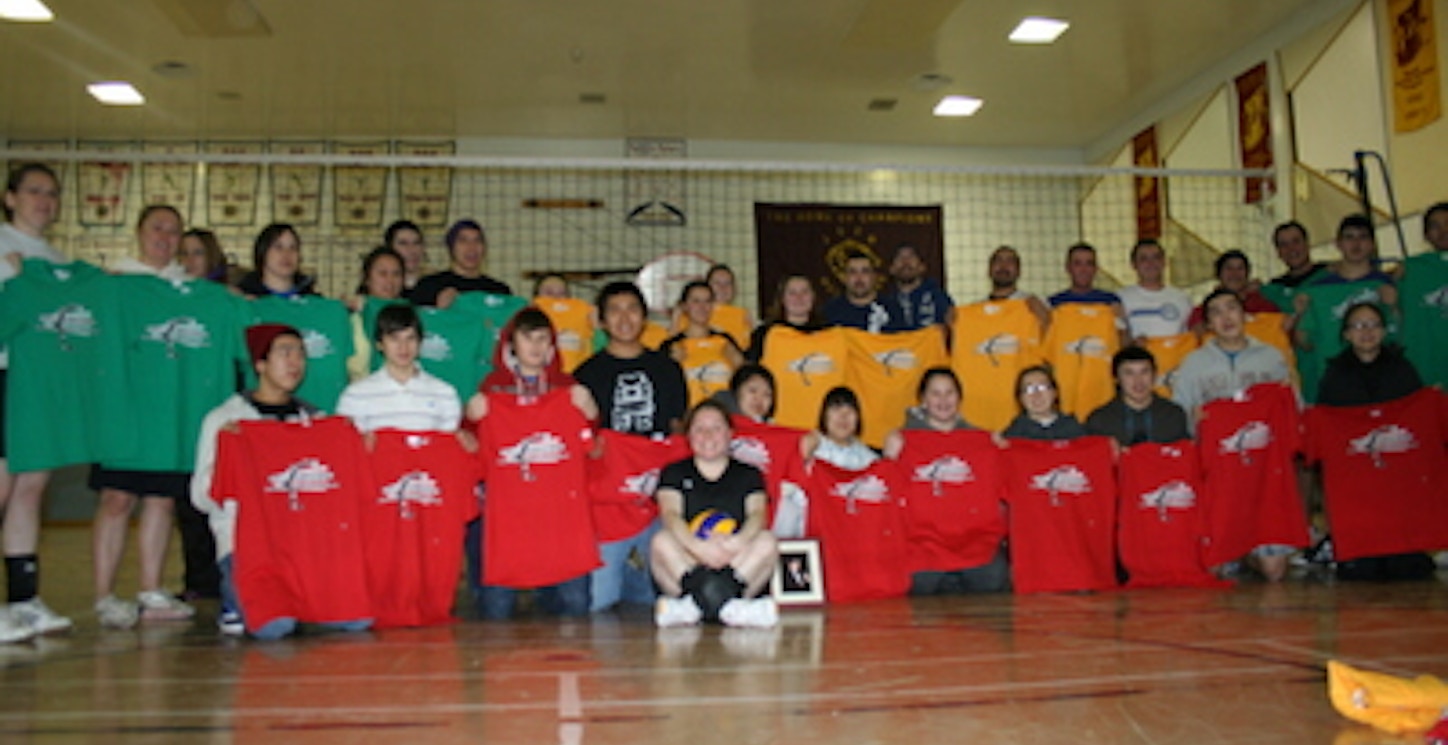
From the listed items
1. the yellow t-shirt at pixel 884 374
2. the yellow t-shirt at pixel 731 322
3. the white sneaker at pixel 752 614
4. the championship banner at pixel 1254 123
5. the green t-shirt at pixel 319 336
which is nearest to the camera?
the white sneaker at pixel 752 614

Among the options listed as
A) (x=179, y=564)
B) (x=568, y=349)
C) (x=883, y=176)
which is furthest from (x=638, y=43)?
(x=179, y=564)

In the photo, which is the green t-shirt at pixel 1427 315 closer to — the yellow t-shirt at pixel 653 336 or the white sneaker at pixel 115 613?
the yellow t-shirt at pixel 653 336

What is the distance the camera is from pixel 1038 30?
10703 mm

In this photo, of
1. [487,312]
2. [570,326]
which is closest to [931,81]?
[570,326]

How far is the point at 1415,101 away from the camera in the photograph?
8.91 m

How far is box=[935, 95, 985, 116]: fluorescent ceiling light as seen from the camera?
1271cm

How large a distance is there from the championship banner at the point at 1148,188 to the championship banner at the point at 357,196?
8962 millimetres

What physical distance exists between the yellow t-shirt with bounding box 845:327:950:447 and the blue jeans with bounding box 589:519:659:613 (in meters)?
1.77

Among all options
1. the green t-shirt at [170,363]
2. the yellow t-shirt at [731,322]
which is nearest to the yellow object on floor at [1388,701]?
the green t-shirt at [170,363]

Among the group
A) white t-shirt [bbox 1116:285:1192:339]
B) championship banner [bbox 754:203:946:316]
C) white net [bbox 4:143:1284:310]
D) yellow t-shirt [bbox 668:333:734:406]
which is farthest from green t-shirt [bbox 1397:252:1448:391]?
championship banner [bbox 754:203:946:316]

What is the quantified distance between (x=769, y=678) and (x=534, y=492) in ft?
7.44

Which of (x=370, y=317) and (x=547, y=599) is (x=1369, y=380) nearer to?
(x=547, y=599)

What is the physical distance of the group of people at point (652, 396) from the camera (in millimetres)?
4699

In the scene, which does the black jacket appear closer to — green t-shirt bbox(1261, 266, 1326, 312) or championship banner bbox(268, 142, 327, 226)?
green t-shirt bbox(1261, 266, 1326, 312)
